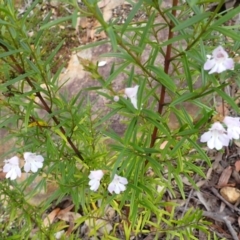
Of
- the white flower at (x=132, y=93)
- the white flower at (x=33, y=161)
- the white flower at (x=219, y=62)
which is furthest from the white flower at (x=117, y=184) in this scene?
the white flower at (x=219, y=62)

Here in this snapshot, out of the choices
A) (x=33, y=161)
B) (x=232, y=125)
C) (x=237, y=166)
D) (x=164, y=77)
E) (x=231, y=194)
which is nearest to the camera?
(x=232, y=125)

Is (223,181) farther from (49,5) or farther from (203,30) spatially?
(49,5)

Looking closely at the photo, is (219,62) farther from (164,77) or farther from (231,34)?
(164,77)

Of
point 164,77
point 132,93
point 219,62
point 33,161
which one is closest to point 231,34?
point 219,62

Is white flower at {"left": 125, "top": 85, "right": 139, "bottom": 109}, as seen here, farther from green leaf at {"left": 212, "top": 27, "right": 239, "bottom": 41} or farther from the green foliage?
green leaf at {"left": 212, "top": 27, "right": 239, "bottom": 41}

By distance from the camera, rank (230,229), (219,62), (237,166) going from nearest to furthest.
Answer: (219,62) → (230,229) → (237,166)

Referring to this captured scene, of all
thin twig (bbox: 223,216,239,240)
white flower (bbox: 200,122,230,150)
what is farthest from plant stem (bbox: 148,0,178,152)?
thin twig (bbox: 223,216,239,240)

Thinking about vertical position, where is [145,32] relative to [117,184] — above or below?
above

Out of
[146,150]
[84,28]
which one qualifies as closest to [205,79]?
[146,150]
